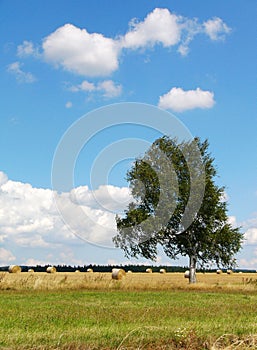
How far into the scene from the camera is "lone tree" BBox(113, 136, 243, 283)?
35969 millimetres

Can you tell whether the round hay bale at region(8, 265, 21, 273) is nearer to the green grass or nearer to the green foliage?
the green foliage

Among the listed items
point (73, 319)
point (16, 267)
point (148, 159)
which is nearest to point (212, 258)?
point (148, 159)

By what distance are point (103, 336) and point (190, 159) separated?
27.8 metres

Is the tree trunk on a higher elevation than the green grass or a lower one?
higher

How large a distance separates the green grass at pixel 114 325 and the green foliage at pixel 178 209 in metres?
17.3

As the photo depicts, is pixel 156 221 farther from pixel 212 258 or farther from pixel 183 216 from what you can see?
pixel 212 258

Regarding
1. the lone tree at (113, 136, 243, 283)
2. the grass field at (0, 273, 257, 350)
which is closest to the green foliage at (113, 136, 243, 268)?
the lone tree at (113, 136, 243, 283)

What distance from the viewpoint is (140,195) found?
37.1m

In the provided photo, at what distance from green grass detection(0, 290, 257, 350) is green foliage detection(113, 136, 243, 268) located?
1733cm

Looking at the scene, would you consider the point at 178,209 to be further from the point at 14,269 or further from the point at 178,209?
the point at 14,269

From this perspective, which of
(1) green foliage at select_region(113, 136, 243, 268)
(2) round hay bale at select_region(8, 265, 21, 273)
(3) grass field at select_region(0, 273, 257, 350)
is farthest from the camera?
(2) round hay bale at select_region(8, 265, 21, 273)

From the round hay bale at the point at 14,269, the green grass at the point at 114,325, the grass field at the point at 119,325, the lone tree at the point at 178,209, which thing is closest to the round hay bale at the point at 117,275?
the lone tree at the point at 178,209

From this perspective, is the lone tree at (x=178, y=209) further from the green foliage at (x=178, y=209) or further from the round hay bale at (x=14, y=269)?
the round hay bale at (x=14, y=269)

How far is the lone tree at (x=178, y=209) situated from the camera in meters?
36.0
